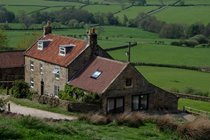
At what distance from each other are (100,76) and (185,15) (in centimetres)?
11873

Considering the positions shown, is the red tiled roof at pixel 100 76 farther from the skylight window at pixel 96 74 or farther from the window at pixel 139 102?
the window at pixel 139 102

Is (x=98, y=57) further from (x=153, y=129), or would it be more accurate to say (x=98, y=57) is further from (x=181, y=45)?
(x=181, y=45)

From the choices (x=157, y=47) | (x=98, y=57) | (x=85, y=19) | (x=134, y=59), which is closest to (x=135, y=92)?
(x=98, y=57)

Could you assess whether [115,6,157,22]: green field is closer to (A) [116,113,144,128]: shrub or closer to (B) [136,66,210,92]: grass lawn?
(B) [136,66,210,92]: grass lawn

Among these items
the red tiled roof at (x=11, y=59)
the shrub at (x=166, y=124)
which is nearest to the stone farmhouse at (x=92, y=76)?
the red tiled roof at (x=11, y=59)

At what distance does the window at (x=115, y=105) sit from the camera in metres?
41.3

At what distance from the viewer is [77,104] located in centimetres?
3934

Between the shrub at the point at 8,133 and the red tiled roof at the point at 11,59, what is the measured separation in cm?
3871

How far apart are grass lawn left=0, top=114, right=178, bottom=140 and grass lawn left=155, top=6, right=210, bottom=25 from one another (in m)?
127

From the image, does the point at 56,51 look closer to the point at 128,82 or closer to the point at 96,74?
the point at 96,74

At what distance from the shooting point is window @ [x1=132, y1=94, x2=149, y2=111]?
43.0 m

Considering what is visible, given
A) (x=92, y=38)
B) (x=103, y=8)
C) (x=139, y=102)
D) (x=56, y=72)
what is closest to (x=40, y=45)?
(x=56, y=72)

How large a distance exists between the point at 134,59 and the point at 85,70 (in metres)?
50.4

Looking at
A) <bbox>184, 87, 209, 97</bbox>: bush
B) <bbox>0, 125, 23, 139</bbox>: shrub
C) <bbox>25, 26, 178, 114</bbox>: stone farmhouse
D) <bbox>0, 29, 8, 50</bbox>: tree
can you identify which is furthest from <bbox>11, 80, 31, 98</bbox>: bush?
<bbox>0, 29, 8, 50</bbox>: tree
